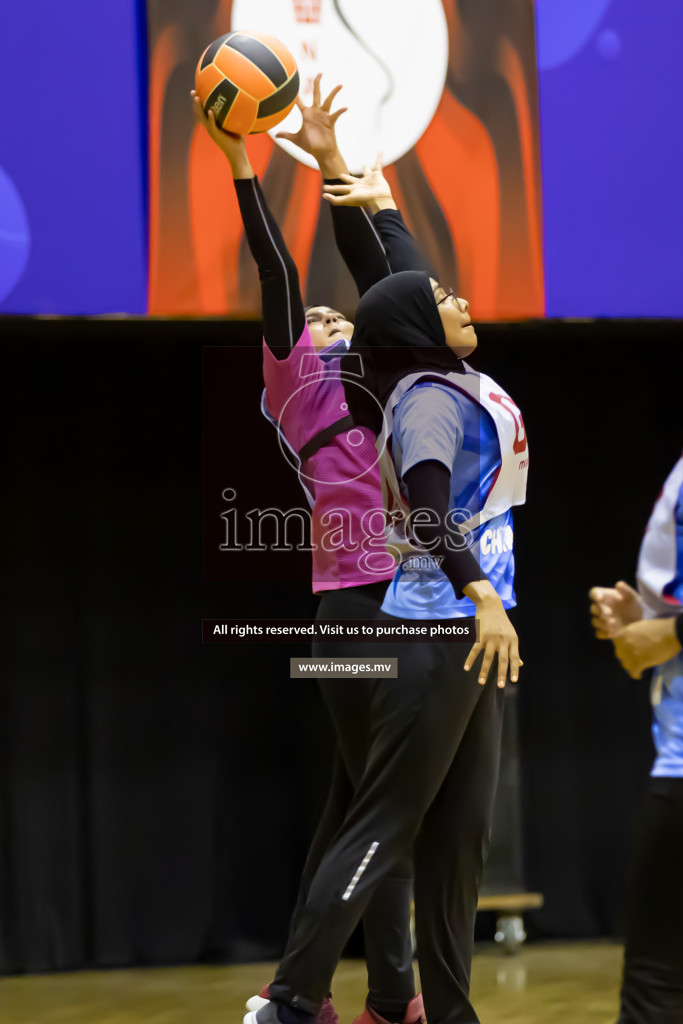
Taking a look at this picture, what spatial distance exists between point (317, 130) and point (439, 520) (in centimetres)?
119

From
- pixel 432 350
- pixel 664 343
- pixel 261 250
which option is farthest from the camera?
pixel 664 343

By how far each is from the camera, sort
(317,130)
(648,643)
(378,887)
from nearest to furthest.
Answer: (648,643) → (378,887) → (317,130)

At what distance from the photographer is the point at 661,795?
53.2 inches

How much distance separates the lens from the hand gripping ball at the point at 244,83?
227cm

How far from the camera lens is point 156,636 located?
3.19 metres

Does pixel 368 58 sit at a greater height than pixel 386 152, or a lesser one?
greater

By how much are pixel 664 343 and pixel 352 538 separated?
166 centimetres

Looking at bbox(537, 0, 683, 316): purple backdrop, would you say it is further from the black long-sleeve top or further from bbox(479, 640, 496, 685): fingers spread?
bbox(479, 640, 496, 685): fingers spread

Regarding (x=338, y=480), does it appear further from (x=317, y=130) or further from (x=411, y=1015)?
(x=411, y=1015)

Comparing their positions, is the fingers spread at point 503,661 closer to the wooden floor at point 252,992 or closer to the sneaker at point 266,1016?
the sneaker at point 266,1016

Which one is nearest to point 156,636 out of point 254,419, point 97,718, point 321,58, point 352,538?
point 97,718

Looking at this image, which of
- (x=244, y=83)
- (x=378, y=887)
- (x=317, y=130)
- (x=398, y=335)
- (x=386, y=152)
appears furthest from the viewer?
(x=386, y=152)

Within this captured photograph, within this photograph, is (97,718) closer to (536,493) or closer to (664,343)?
(536,493)

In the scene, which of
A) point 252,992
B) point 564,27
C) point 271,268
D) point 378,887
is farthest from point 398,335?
point 252,992
